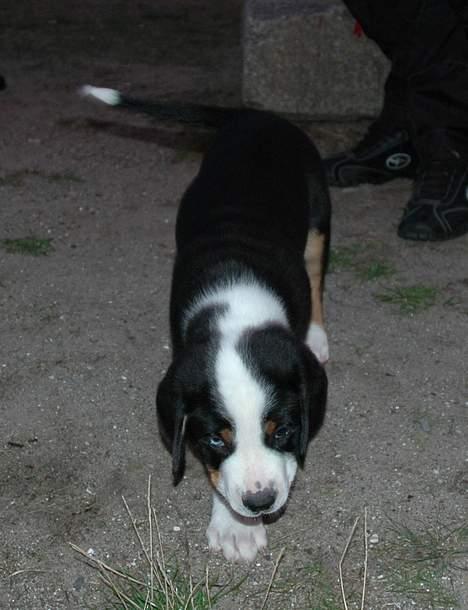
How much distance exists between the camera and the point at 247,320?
338 cm

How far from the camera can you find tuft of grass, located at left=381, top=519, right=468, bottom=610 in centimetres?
311

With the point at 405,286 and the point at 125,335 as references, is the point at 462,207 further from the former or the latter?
the point at 125,335

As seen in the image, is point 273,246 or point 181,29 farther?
point 181,29

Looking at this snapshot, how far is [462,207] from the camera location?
530cm

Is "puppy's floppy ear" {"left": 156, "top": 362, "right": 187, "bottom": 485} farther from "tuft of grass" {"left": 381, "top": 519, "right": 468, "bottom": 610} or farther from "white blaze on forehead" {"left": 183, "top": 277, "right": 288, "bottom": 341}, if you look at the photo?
"tuft of grass" {"left": 381, "top": 519, "right": 468, "bottom": 610}

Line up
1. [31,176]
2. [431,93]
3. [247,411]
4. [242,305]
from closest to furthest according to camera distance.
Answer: [247,411]
[242,305]
[431,93]
[31,176]

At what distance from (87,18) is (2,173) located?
300cm

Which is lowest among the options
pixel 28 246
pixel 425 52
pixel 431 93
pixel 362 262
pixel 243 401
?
pixel 28 246

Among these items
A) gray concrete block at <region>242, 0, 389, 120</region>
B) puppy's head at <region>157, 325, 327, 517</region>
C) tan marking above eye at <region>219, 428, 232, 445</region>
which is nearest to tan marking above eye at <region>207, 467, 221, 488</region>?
puppy's head at <region>157, 325, 327, 517</region>

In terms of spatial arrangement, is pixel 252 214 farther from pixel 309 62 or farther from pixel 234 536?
pixel 309 62

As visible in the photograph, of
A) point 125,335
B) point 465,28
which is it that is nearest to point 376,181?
point 465,28

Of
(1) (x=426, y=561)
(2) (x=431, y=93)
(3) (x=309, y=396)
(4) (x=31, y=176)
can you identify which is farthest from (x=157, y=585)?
(4) (x=31, y=176)

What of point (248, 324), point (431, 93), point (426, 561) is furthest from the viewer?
point (431, 93)

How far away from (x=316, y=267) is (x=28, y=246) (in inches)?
59.9
